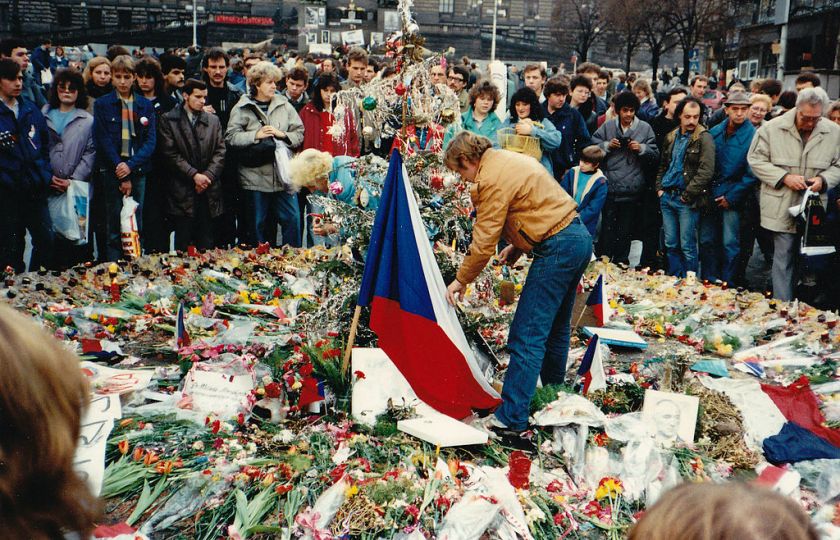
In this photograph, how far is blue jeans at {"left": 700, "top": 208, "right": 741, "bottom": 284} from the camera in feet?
29.1

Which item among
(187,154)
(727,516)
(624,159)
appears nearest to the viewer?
(727,516)

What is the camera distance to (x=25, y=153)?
310 inches

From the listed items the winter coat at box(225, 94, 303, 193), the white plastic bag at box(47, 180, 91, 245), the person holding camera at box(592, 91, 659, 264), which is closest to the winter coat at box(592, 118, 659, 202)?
the person holding camera at box(592, 91, 659, 264)

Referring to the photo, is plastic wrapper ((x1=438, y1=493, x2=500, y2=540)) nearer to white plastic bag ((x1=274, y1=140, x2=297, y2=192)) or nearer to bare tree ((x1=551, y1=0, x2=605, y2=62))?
white plastic bag ((x1=274, y1=140, x2=297, y2=192))

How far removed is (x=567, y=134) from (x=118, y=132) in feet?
15.5

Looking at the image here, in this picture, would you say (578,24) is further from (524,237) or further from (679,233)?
(524,237)

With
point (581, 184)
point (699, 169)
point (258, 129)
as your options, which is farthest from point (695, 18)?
point (258, 129)

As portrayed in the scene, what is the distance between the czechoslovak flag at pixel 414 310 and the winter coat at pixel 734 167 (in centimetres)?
463

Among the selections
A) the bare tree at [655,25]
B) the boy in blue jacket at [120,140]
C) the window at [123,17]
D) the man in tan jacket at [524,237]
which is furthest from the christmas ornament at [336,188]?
the window at [123,17]

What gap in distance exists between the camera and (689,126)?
355 inches

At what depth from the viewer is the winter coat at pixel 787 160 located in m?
7.98

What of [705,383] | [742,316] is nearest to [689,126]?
[742,316]

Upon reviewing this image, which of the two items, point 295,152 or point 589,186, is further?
point 295,152

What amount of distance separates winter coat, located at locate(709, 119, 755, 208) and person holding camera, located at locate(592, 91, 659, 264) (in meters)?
0.78
